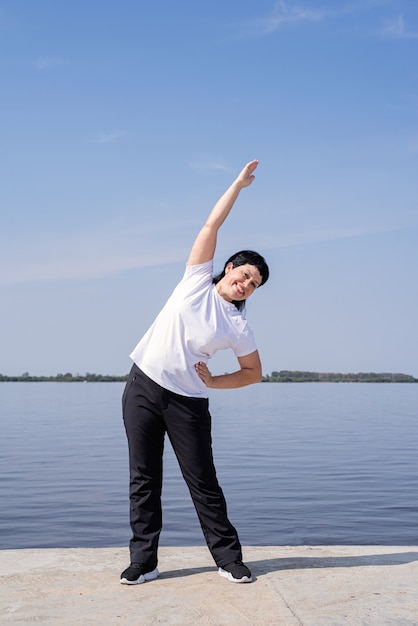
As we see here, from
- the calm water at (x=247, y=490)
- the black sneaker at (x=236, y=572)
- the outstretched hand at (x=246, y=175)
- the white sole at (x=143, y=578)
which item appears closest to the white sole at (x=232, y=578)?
the black sneaker at (x=236, y=572)

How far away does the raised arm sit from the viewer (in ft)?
16.5

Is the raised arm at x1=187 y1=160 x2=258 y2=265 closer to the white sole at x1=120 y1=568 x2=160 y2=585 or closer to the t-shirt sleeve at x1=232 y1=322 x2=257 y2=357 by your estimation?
the t-shirt sleeve at x1=232 y1=322 x2=257 y2=357

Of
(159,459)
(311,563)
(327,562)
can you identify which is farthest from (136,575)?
(327,562)

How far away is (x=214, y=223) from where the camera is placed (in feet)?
16.5

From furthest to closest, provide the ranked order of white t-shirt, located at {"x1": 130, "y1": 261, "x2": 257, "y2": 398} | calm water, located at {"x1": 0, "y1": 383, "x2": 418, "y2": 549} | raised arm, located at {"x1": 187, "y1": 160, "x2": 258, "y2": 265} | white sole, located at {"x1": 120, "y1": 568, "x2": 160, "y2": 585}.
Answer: calm water, located at {"x1": 0, "y1": 383, "x2": 418, "y2": 549}
raised arm, located at {"x1": 187, "y1": 160, "x2": 258, "y2": 265}
white t-shirt, located at {"x1": 130, "y1": 261, "x2": 257, "y2": 398}
white sole, located at {"x1": 120, "y1": 568, "x2": 160, "y2": 585}

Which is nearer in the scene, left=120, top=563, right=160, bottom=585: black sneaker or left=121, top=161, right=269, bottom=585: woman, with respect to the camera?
left=120, top=563, right=160, bottom=585: black sneaker

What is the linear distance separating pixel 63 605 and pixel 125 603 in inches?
13.3

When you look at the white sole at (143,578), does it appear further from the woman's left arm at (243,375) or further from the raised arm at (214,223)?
the raised arm at (214,223)

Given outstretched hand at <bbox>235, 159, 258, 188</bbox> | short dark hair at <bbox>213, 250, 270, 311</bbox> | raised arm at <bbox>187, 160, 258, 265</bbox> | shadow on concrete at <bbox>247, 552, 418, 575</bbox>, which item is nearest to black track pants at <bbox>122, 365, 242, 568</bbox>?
shadow on concrete at <bbox>247, 552, 418, 575</bbox>

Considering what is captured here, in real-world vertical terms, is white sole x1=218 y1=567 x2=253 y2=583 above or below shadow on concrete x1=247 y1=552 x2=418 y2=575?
above

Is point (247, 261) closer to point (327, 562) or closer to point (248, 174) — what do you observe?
point (248, 174)

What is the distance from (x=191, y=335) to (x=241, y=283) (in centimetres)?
47

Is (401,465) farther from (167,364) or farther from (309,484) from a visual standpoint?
(167,364)

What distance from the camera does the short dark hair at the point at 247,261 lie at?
5086 mm
